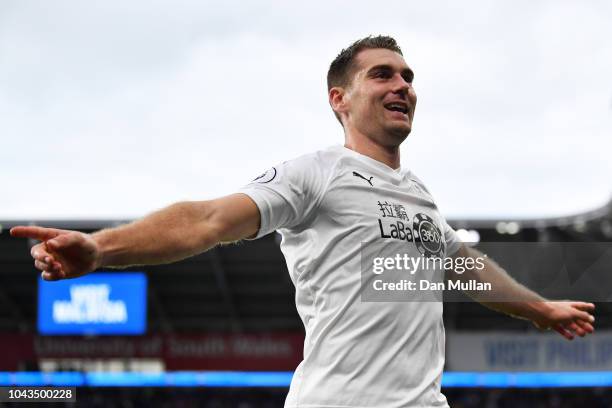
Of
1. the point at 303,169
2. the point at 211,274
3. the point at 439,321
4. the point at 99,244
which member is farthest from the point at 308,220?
the point at 211,274

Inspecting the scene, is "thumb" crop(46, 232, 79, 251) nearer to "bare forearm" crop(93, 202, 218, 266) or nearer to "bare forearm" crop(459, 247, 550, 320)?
"bare forearm" crop(93, 202, 218, 266)

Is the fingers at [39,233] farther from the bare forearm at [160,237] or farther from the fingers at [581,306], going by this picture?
the fingers at [581,306]

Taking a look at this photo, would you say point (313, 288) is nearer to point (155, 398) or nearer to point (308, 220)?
point (308, 220)

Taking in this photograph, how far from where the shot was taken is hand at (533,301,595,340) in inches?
142

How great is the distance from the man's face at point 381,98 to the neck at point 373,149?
2cm

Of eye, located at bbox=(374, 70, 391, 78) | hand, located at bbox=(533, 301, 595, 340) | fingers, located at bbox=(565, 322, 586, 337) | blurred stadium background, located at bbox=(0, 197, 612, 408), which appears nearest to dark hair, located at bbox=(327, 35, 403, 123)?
eye, located at bbox=(374, 70, 391, 78)

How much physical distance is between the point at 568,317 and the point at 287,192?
5.19 feet

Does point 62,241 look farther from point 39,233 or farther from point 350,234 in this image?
point 350,234

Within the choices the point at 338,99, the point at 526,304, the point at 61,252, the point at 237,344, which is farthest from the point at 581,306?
the point at 237,344

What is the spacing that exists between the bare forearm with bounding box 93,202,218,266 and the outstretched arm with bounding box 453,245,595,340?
1.60 m

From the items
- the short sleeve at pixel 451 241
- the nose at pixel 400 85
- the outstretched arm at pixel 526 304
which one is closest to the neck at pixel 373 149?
the nose at pixel 400 85

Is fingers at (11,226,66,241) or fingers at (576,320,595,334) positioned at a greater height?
fingers at (11,226,66,241)

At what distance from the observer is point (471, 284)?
12.4 feet

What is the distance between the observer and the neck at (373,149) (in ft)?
11.1
